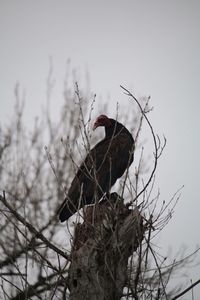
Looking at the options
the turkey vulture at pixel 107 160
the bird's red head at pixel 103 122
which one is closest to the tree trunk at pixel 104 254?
the turkey vulture at pixel 107 160

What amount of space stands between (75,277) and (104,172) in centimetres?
182

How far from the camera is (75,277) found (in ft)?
8.11

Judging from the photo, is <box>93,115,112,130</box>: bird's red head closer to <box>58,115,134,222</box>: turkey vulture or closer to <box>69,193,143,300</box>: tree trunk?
<box>58,115,134,222</box>: turkey vulture

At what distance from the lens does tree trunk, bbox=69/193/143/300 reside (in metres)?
2.24

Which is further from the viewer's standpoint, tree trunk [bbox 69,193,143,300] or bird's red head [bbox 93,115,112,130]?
bird's red head [bbox 93,115,112,130]

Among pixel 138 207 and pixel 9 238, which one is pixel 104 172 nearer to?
pixel 138 207

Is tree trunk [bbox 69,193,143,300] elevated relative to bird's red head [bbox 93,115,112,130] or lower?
lower

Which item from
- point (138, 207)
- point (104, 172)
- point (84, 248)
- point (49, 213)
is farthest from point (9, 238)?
point (138, 207)

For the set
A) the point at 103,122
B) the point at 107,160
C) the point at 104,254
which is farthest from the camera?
the point at 103,122

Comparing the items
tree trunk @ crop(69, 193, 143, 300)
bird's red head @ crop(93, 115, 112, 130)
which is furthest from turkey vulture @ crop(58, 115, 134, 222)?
tree trunk @ crop(69, 193, 143, 300)

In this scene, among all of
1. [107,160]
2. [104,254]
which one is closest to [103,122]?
[107,160]

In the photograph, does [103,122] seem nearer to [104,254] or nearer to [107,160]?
[107,160]

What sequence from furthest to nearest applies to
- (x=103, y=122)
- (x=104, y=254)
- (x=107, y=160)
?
(x=103, y=122) < (x=107, y=160) < (x=104, y=254)

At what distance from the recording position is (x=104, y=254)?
2.30 metres
